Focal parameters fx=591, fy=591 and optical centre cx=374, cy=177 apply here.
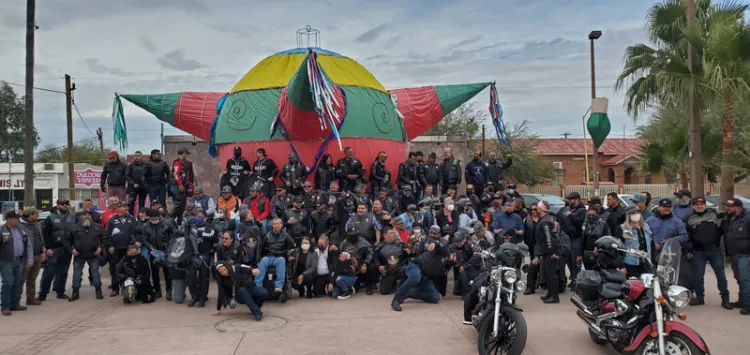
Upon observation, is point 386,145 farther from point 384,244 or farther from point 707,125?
point 707,125

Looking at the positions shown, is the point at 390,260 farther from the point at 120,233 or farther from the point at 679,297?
the point at 679,297

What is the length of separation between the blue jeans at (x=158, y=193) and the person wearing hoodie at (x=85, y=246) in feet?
7.46

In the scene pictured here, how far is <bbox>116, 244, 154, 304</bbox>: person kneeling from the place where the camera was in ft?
28.5

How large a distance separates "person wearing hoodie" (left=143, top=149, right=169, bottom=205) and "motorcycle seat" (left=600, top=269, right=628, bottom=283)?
850 cm

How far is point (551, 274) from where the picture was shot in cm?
824

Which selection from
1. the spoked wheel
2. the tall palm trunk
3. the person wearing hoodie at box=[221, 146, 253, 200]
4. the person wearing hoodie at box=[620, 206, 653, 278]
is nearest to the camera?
the spoked wheel

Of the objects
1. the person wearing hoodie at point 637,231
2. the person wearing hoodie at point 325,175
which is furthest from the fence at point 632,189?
the person wearing hoodie at point 637,231

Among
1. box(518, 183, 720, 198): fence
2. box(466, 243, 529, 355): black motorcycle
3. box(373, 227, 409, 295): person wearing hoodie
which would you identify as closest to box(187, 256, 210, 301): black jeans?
box(373, 227, 409, 295): person wearing hoodie

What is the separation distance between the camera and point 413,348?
19.8 ft

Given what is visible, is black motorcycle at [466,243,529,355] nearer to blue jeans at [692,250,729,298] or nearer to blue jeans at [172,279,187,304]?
blue jeans at [692,250,729,298]

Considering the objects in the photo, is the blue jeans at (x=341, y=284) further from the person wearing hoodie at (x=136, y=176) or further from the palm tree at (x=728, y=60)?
the palm tree at (x=728, y=60)

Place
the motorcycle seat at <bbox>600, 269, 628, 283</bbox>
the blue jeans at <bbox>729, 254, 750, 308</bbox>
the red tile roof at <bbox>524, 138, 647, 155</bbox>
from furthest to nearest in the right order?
the red tile roof at <bbox>524, 138, 647, 155</bbox> → the blue jeans at <bbox>729, 254, 750, 308</bbox> → the motorcycle seat at <bbox>600, 269, 628, 283</bbox>

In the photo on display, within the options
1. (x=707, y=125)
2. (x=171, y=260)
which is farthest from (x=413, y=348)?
(x=707, y=125)

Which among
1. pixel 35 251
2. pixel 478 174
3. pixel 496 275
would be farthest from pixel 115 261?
pixel 478 174
